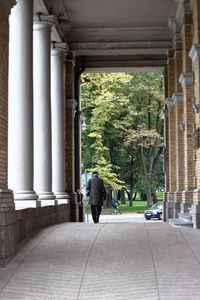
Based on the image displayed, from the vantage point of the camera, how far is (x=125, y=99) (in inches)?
1391

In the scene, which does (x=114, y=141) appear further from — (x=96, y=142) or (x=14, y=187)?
(x=14, y=187)

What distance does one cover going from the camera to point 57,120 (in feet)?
61.1

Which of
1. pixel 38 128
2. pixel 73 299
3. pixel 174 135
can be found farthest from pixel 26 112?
pixel 174 135

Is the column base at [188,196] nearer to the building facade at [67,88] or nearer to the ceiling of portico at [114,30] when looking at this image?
the building facade at [67,88]

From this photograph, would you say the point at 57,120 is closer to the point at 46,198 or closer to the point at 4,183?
the point at 46,198

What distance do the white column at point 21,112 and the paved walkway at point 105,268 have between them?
3.88 ft

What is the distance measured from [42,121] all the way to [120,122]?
2118 cm

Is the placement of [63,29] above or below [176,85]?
above

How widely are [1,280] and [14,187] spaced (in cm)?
445

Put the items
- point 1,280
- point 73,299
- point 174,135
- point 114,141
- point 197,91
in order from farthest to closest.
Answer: point 114,141 < point 174,135 < point 197,91 < point 1,280 < point 73,299

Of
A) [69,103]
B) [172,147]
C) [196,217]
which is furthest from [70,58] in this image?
[196,217]

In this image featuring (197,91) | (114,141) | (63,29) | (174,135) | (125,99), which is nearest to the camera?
(197,91)

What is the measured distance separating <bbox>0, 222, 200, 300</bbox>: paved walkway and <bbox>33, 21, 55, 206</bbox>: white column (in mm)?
3858

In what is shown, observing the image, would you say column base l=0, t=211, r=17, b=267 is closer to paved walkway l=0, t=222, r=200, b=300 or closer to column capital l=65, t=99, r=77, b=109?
paved walkway l=0, t=222, r=200, b=300
